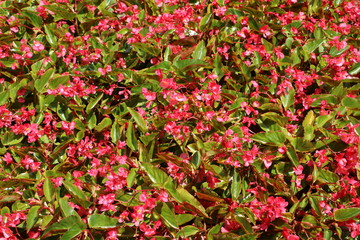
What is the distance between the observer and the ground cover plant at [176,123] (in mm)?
1493

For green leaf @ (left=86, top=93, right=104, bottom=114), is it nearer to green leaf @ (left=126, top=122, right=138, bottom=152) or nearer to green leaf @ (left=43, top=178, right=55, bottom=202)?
green leaf @ (left=126, top=122, right=138, bottom=152)

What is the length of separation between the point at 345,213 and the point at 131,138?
0.95 m

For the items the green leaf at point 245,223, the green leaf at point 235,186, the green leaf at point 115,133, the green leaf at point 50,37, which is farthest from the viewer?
the green leaf at point 50,37

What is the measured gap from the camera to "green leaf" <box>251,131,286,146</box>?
1610mm

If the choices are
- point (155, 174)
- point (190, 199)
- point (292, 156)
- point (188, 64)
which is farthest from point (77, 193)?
point (292, 156)

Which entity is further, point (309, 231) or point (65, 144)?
point (65, 144)

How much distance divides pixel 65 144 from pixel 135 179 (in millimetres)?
378

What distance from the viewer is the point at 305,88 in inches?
78.1

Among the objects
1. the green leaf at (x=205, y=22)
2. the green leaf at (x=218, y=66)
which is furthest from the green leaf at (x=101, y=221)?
the green leaf at (x=205, y=22)

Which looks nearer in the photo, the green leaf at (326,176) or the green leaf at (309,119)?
the green leaf at (326,176)

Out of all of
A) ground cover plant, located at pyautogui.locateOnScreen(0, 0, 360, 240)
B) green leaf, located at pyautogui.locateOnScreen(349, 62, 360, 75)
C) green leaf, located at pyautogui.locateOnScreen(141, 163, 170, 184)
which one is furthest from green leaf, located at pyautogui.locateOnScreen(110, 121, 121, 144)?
green leaf, located at pyautogui.locateOnScreen(349, 62, 360, 75)

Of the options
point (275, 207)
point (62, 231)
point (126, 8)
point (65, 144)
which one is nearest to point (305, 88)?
point (275, 207)

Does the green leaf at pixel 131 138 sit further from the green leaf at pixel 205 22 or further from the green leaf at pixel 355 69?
the green leaf at pixel 355 69

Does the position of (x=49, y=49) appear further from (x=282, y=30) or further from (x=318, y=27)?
(x=318, y=27)
